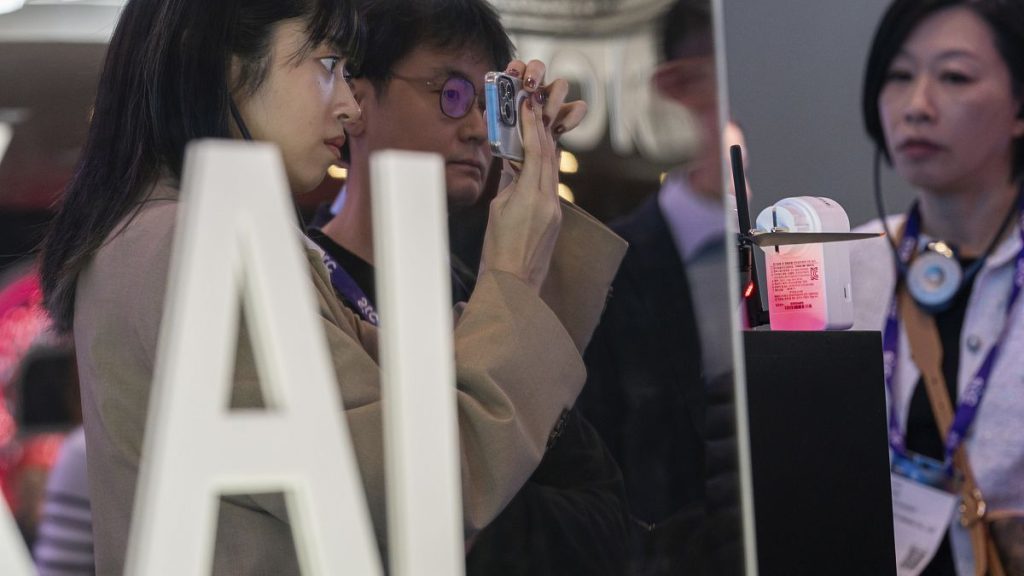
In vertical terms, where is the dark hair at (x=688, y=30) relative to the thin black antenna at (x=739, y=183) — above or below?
above

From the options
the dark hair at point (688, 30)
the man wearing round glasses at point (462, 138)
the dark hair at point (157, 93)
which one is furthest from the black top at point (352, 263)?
the dark hair at point (688, 30)

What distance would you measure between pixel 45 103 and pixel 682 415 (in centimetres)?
59

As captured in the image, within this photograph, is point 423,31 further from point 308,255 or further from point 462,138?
point 308,255

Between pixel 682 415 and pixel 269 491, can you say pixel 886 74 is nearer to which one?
pixel 682 415

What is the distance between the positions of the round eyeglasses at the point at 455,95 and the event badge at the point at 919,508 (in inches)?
57.9

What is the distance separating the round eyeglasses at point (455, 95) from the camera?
957 millimetres

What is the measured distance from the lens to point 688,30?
3.08ft

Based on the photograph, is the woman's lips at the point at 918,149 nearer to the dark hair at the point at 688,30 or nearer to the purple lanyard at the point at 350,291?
the dark hair at the point at 688,30

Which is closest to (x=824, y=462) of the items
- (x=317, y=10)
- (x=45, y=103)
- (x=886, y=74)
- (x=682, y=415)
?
(x=682, y=415)

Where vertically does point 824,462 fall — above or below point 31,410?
below

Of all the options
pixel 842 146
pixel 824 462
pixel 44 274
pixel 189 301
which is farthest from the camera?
pixel 842 146

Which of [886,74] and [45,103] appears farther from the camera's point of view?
[886,74]

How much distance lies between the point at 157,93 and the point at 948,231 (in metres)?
1.84

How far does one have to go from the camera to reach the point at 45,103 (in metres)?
0.97
